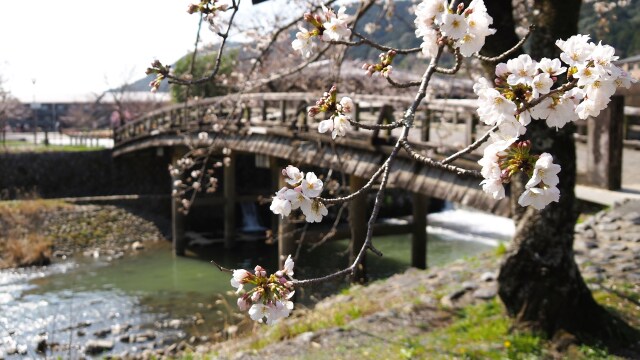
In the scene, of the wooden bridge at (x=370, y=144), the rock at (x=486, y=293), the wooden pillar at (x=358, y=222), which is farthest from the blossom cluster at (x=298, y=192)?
the wooden pillar at (x=358, y=222)

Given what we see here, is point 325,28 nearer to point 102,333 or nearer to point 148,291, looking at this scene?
point 102,333

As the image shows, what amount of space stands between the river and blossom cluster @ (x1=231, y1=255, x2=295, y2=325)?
6.54m

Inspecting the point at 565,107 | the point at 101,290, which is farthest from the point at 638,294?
the point at 101,290

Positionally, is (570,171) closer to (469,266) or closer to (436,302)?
(436,302)

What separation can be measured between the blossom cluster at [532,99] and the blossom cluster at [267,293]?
0.78 m

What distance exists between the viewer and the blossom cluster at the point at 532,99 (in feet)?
5.62

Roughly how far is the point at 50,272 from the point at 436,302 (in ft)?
40.0

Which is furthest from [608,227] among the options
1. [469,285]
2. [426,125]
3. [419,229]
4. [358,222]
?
[419,229]

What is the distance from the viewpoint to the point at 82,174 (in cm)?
2555

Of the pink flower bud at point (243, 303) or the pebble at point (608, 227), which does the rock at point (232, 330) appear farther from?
the pink flower bud at point (243, 303)

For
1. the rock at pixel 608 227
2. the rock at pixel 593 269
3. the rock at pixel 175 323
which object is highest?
the rock at pixel 608 227

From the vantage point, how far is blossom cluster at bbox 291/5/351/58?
2.34 m

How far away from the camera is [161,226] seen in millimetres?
21453

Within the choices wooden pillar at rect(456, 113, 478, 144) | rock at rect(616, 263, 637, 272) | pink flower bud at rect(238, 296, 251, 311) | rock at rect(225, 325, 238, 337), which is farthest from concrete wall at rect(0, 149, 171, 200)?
pink flower bud at rect(238, 296, 251, 311)
